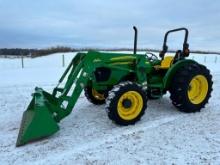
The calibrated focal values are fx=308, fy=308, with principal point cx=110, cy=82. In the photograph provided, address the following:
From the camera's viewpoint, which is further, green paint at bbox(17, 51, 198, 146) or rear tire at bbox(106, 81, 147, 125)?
rear tire at bbox(106, 81, 147, 125)

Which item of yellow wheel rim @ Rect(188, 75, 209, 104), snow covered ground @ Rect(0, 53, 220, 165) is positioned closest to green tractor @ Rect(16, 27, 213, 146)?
yellow wheel rim @ Rect(188, 75, 209, 104)

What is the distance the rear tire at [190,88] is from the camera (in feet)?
21.3

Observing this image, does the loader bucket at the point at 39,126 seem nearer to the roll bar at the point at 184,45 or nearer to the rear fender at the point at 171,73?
the rear fender at the point at 171,73

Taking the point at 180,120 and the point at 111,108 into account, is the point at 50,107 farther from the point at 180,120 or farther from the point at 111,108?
the point at 180,120

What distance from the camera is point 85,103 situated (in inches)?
301

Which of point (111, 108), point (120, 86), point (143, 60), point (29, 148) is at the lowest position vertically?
point (29, 148)

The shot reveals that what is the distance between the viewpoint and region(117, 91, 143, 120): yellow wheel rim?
569 cm

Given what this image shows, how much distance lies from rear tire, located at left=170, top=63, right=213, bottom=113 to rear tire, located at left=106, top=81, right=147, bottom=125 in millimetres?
1029

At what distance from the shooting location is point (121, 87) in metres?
5.61

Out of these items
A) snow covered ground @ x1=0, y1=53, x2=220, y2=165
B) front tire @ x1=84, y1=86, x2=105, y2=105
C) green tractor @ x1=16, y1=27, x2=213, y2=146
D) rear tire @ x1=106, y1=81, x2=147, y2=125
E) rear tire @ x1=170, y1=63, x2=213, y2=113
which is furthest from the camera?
front tire @ x1=84, y1=86, x2=105, y2=105

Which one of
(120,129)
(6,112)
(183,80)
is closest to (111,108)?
(120,129)

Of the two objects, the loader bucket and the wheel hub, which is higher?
the wheel hub

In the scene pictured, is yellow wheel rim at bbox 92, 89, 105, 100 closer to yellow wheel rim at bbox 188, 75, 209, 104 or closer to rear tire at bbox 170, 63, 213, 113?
rear tire at bbox 170, 63, 213, 113

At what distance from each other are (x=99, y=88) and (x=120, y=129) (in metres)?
1.18
